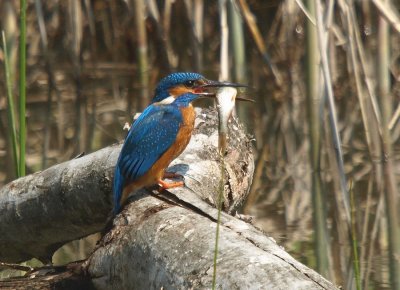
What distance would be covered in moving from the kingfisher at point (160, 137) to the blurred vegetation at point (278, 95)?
0.62 meters

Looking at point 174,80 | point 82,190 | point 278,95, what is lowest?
point 278,95

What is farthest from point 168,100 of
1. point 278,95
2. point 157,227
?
point 278,95

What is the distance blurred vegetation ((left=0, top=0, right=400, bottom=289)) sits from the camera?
14.1 feet

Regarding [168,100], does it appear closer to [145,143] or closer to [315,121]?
[145,143]

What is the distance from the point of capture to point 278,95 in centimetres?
730

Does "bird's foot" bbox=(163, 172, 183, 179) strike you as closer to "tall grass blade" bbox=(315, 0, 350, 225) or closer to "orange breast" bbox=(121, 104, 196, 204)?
"orange breast" bbox=(121, 104, 196, 204)

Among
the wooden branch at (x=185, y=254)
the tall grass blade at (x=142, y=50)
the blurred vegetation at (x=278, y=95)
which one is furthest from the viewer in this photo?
the tall grass blade at (x=142, y=50)

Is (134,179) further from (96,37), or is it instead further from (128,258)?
(96,37)

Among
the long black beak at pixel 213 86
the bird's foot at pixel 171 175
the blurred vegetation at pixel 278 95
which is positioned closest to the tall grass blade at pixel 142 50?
the blurred vegetation at pixel 278 95

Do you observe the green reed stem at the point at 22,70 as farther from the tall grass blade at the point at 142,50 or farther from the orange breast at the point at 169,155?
the tall grass blade at the point at 142,50

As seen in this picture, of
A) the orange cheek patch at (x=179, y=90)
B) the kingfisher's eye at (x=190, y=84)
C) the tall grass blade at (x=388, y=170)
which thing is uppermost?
the kingfisher's eye at (x=190, y=84)

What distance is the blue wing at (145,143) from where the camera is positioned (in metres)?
3.01

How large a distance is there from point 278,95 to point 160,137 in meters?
4.16

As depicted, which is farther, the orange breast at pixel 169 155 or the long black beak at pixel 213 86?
the long black beak at pixel 213 86
